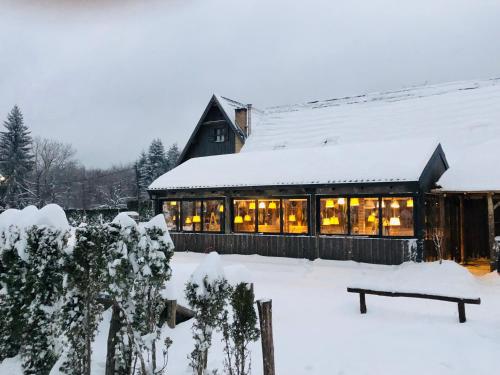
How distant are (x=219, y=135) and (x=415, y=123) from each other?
38.8 feet

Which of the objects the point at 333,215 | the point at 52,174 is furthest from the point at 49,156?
the point at 333,215

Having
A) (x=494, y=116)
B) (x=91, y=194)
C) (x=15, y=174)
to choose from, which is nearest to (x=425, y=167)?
(x=494, y=116)

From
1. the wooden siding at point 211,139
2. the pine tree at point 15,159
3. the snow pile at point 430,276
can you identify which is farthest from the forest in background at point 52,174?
the snow pile at point 430,276

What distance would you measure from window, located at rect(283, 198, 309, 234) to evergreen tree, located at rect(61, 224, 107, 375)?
11.1 m

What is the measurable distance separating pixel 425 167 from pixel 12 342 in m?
12.5

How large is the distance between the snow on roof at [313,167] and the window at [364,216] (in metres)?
0.91

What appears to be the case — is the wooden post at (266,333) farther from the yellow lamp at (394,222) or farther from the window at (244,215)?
the window at (244,215)

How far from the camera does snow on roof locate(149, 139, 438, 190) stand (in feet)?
A: 47.4

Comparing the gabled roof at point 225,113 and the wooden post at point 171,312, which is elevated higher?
the gabled roof at point 225,113

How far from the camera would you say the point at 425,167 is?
1388 centimetres

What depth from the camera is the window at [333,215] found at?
1518 cm

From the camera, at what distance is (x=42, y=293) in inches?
223

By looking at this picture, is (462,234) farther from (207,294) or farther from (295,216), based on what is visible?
(207,294)

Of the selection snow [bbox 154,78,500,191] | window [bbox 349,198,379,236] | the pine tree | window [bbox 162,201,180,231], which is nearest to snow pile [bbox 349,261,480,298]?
window [bbox 349,198,379,236]
